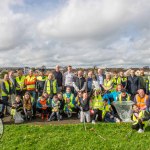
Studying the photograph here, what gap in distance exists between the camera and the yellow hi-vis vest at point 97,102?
12.4m

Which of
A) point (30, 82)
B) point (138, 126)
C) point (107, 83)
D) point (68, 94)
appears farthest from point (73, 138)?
point (30, 82)

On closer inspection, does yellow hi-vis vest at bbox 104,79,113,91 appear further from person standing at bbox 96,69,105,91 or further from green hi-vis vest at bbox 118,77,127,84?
green hi-vis vest at bbox 118,77,127,84

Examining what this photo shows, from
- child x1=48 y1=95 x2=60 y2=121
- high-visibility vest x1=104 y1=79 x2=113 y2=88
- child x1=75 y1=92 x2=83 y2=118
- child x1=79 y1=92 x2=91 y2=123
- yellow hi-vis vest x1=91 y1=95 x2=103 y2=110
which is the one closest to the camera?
child x1=79 y1=92 x2=91 y2=123

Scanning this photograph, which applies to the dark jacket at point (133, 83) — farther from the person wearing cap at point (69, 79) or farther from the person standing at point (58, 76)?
the person standing at point (58, 76)

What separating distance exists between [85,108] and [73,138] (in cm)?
276

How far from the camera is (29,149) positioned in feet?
29.1

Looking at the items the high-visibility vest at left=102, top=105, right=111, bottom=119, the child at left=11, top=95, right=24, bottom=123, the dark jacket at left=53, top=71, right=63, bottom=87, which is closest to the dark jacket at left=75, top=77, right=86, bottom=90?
the dark jacket at left=53, top=71, right=63, bottom=87

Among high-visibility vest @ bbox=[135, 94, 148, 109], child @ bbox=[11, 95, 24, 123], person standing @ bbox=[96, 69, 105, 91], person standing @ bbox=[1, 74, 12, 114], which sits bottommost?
child @ bbox=[11, 95, 24, 123]

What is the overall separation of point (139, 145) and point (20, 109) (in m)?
5.66

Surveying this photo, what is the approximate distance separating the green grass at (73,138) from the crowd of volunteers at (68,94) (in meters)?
1.30

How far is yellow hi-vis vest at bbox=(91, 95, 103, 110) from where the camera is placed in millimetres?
12442

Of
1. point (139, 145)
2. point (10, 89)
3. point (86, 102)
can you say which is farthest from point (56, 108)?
point (139, 145)

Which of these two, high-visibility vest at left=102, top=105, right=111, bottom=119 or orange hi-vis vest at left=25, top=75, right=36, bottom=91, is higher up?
orange hi-vis vest at left=25, top=75, right=36, bottom=91

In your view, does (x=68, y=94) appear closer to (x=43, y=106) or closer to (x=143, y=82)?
(x=43, y=106)
